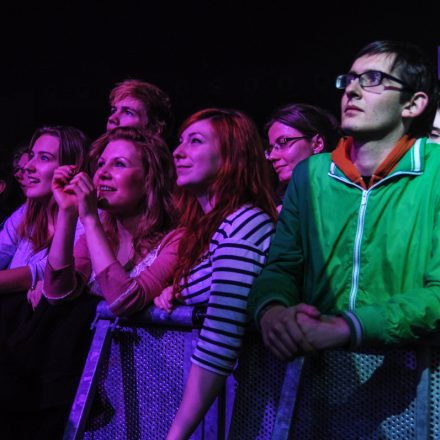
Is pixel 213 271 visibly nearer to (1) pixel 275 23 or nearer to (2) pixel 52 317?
(2) pixel 52 317

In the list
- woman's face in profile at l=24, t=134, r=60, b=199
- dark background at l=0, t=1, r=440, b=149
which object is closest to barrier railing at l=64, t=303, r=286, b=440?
woman's face in profile at l=24, t=134, r=60, b=199

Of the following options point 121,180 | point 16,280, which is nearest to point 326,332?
point 121,180

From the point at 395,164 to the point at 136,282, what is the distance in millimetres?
1038

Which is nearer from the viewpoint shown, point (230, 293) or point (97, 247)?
point (230, 293)

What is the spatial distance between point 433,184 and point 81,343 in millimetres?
1476

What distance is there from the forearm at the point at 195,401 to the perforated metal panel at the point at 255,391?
0.08m

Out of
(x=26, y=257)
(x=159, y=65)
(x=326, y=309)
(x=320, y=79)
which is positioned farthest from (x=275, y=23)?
(x=326, y=309)

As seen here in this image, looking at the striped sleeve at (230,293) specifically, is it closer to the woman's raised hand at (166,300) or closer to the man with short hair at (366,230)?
the man with short hair at (366,230)

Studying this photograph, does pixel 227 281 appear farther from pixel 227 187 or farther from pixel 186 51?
pixel 186 51

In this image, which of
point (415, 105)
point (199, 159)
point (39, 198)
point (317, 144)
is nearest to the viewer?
point (415, 105)

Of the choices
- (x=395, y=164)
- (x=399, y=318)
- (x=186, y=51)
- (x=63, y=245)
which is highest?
(x=186, y=51)

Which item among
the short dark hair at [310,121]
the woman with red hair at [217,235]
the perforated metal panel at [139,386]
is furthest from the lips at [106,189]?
the short dark hair at [310,121]

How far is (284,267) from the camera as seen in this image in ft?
7.16

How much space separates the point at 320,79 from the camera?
210 inches
